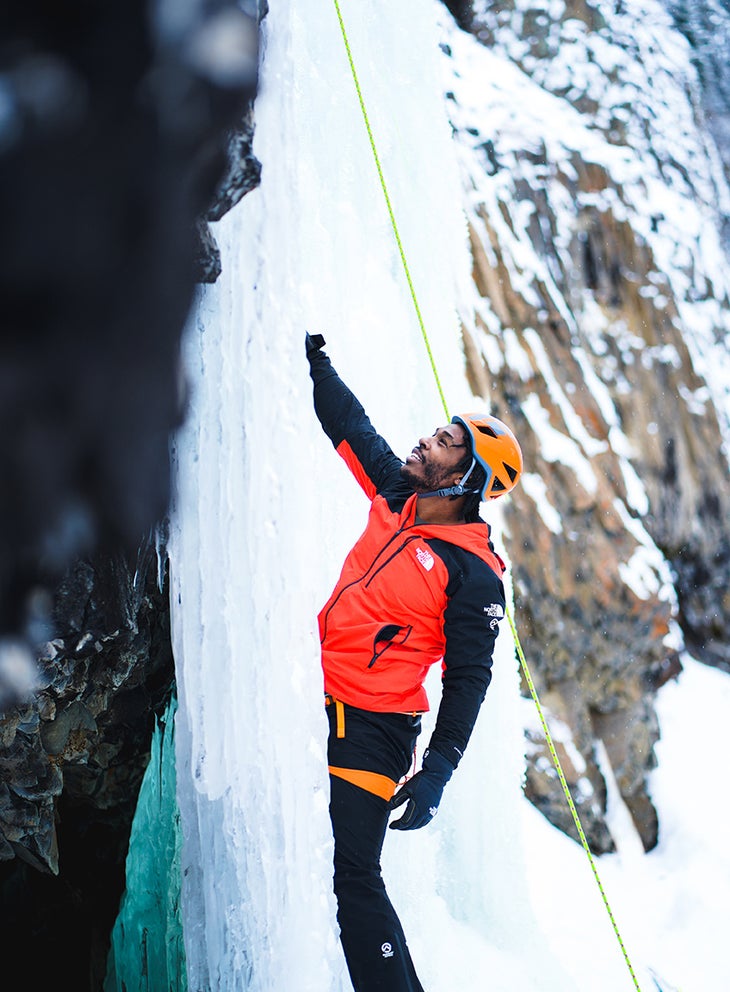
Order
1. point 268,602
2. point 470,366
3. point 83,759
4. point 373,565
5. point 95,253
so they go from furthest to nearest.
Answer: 1. point 470,366
2. point 83,759
3. point 268,602
4. point 373,565
5. point 95,253

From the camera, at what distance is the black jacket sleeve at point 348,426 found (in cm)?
268

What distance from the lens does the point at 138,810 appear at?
11.1 feet

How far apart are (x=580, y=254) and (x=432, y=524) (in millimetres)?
5010

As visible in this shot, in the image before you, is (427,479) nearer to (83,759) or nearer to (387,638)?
(387,638)

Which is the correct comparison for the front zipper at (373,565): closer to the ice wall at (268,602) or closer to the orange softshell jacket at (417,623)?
the orange softshell jacket at (417,623)

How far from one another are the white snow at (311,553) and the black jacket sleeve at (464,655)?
37cm

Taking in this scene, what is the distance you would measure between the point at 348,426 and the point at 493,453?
46 centimetres

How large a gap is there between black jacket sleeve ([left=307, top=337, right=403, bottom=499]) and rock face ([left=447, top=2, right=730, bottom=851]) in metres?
2.97

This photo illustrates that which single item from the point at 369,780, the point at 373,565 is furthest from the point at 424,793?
A: the point at 373,565

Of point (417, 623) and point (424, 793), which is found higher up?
point (417, 623)

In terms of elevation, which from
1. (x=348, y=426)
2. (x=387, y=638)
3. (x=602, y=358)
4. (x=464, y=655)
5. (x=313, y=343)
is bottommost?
(x=602, y=358)

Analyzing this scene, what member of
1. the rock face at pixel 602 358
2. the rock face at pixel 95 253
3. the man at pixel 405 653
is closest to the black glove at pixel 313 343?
the man at pixel 405 653

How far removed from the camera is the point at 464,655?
234cm

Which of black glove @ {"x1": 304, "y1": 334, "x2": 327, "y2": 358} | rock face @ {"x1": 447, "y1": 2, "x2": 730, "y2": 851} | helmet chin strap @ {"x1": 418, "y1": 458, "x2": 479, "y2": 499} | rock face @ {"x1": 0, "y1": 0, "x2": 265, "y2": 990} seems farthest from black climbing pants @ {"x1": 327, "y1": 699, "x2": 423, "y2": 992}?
rock face @ {"x1": 447, "y1": 2, "x2": 730, "y2": 851}
